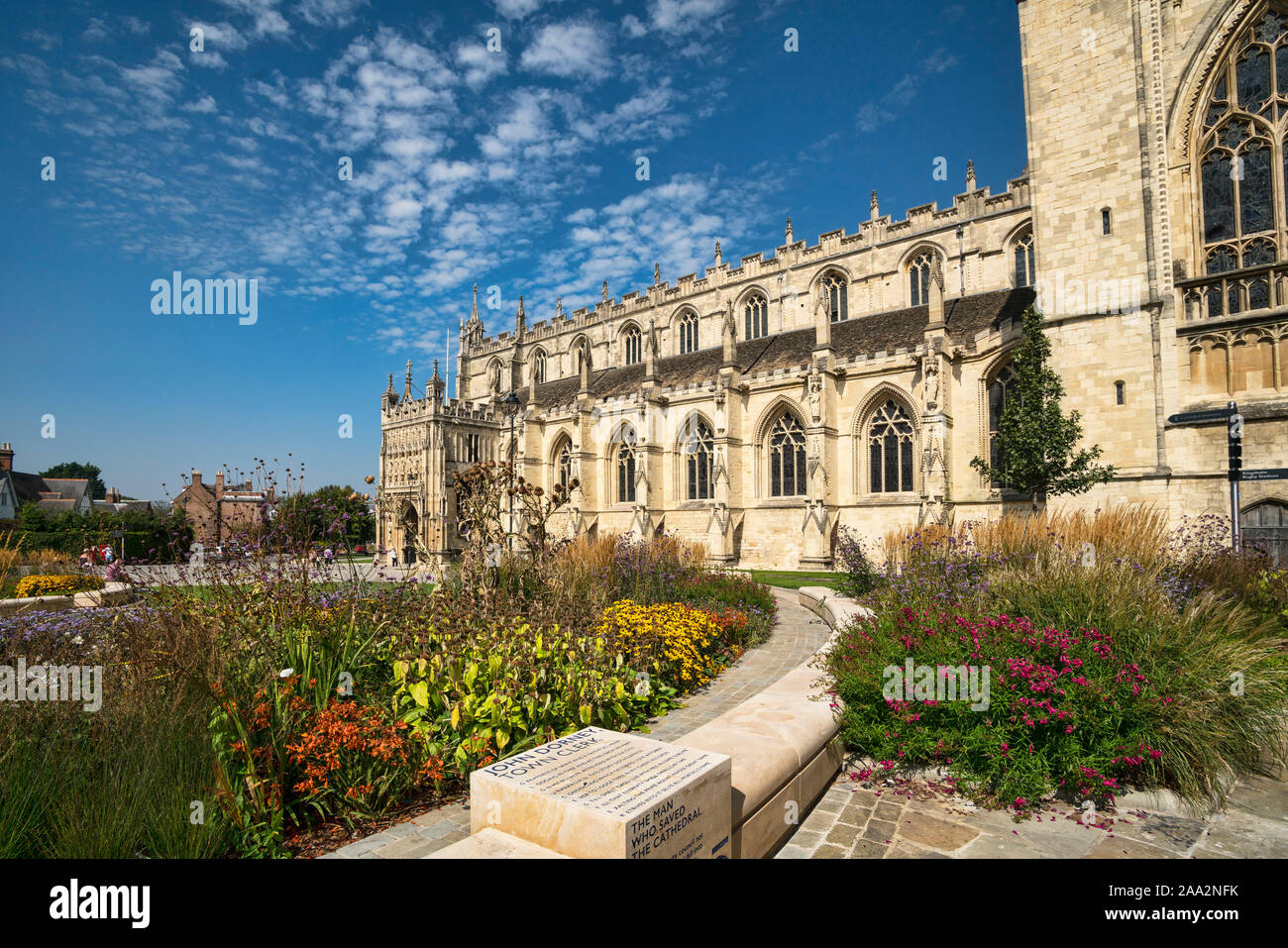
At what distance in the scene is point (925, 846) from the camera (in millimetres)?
3844

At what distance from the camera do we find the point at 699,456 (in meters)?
29.2

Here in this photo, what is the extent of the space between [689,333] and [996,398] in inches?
742

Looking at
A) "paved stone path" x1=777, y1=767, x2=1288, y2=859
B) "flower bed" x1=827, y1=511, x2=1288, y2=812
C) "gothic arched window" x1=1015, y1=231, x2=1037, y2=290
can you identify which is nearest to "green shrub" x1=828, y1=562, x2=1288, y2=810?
"flower bed" x1=827, y1=511, x2=1288, y2=812

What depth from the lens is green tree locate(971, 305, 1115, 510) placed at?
15.9 meters

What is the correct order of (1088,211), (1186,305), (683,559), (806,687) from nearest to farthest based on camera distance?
(806,687) → (683,559) → (1186,305) → (1088,211)

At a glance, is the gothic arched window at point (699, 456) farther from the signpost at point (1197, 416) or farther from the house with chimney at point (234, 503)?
the house with chimney at point (234, 503)

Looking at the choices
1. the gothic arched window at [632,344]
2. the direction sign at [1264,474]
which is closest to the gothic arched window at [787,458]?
the direction sign at [1264,474]

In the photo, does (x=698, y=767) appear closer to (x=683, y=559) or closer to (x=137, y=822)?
(x=137, y=822)

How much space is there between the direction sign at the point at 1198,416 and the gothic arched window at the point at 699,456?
16860 millimetres

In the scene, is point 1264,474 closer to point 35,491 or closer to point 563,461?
point 563,461

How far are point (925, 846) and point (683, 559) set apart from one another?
998cm

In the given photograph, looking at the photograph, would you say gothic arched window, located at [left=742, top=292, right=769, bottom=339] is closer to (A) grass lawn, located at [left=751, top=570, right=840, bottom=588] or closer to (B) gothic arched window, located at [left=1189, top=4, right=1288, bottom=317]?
(A) grass lawn, located at [left=751, top=570, right=840, bottom=588]
